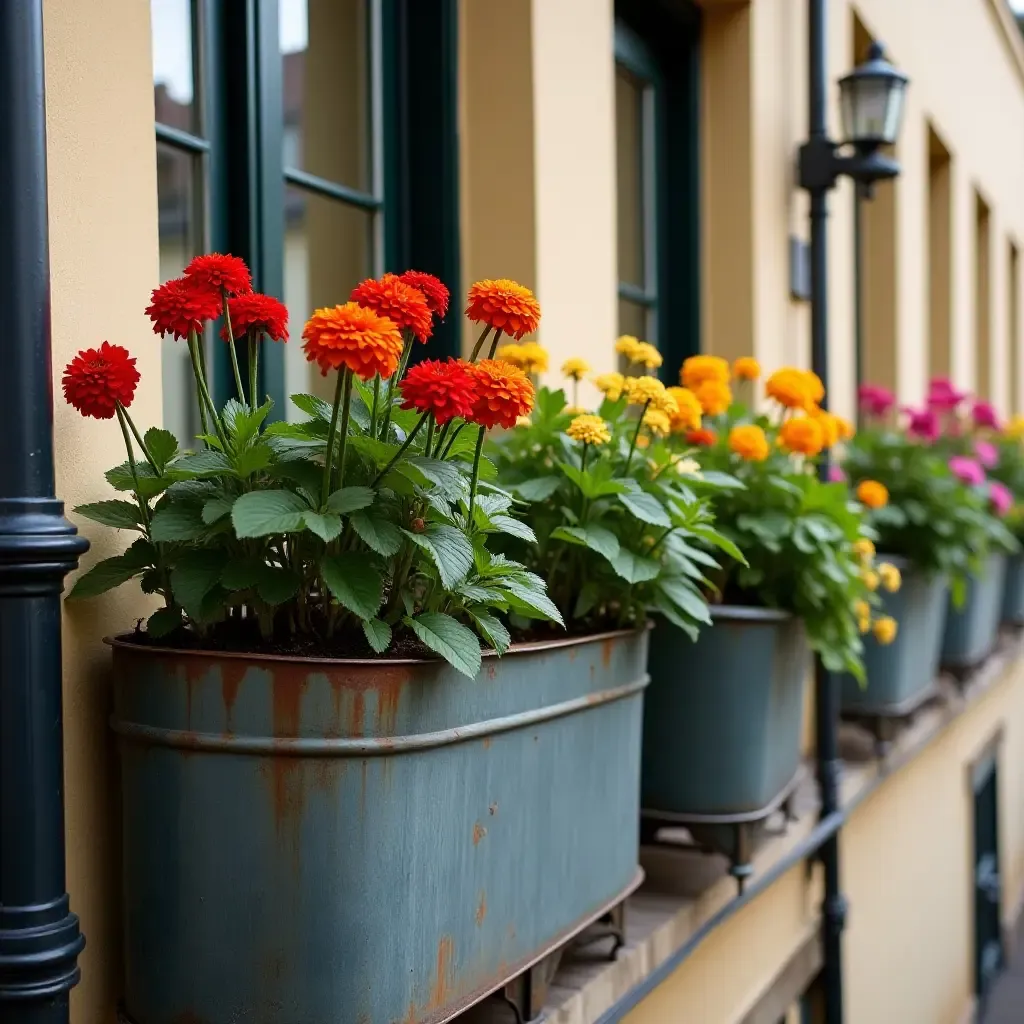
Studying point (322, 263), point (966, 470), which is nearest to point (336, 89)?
point (322, 263)

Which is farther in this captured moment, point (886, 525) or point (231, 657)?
point (886, 525)

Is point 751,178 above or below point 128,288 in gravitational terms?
above

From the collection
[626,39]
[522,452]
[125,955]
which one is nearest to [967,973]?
[626,39]

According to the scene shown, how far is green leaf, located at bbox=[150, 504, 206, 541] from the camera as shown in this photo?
1.41 meters

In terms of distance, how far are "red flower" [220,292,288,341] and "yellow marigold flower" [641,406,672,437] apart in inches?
26.6

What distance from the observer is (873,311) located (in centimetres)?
580

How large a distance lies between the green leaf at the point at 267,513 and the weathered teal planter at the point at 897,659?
9.60ft

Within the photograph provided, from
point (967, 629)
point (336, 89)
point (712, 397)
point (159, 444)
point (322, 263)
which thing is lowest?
point (967, 629)

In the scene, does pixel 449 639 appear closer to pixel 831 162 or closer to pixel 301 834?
pixel 301 834

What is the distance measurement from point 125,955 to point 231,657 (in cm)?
39

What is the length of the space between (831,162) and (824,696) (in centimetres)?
156

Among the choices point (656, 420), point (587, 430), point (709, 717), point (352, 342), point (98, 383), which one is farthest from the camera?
point (709, 717)

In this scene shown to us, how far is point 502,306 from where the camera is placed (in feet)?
4.83

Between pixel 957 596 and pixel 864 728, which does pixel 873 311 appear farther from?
pixel 864 728
